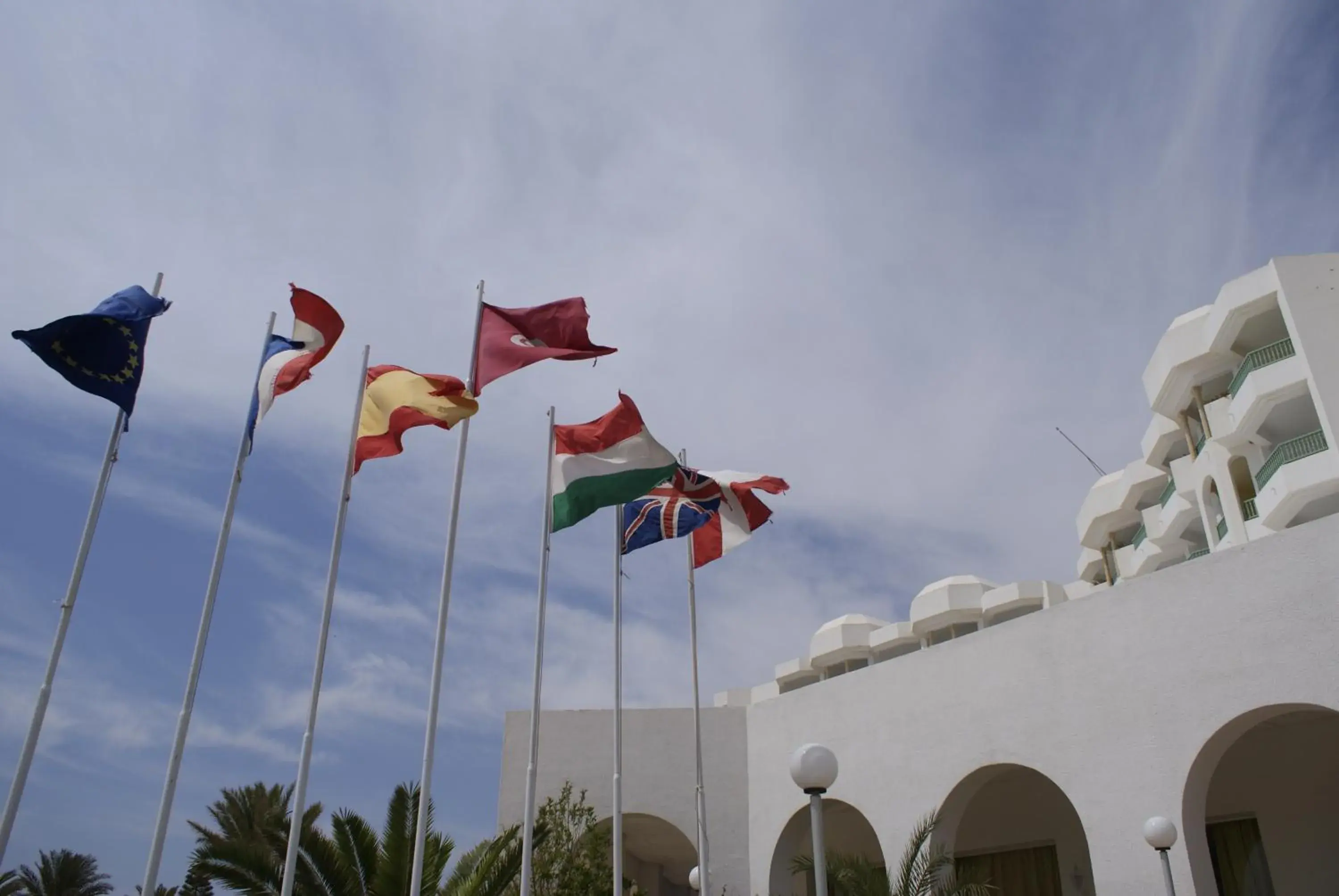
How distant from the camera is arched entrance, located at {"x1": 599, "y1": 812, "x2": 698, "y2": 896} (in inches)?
939

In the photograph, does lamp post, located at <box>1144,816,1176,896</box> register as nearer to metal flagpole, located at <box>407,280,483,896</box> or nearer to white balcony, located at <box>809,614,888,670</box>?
metal flagpole, located at <box>407,280,483,896</box>

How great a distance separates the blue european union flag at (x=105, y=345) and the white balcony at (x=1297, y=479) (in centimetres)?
1992

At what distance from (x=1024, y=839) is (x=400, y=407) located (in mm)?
15113

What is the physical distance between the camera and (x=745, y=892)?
872 inches

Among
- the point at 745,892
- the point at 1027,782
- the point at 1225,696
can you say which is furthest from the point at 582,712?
the point at 1225,696

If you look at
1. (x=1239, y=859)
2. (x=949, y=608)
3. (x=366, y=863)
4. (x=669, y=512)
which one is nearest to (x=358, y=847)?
(x=366, y=863)

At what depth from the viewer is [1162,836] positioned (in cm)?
1316

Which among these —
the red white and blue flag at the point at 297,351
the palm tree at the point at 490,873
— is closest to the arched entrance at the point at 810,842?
the palm tree at the point at 490,873

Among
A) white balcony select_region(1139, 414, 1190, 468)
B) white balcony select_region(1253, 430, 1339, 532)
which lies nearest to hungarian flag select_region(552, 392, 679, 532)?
white balcony select_region(1253, 430, 1339, 532)

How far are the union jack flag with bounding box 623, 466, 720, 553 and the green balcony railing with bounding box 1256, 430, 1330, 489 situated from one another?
1378cm

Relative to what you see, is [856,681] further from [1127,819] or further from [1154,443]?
[1154,443]

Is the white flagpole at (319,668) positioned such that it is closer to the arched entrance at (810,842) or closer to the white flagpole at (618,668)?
the white flagpole at (618,668)

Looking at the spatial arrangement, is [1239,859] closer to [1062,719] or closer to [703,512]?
[1062,719]

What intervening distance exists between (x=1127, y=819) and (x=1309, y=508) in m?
10.5
